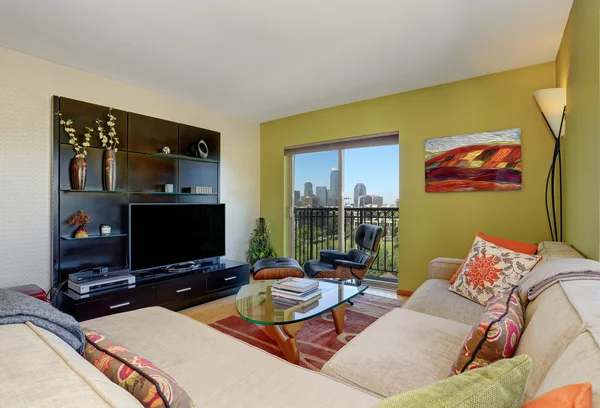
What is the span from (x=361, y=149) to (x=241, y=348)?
352cm

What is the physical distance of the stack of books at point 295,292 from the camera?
7.52 feet

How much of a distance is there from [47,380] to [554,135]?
11.7 ft

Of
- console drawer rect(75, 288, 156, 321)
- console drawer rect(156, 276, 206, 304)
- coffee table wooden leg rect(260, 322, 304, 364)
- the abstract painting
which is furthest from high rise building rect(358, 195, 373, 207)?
console drawer rect(75, 288, 156, 321)

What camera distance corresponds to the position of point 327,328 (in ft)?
8.96

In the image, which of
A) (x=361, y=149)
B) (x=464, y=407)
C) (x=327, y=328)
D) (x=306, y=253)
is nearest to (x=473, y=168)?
(x=361, y=149)

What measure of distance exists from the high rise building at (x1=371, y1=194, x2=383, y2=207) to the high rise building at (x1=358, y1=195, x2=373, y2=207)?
29 millimetres

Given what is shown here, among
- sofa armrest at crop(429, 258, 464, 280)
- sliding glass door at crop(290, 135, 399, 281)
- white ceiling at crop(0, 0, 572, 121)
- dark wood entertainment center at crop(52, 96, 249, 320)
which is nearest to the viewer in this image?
white ceiling at crop(0, 0, 572, 121)

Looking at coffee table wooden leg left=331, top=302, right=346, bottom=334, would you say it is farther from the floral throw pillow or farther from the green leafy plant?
the green leafy plant

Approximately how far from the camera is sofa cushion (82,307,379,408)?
99 centimetres

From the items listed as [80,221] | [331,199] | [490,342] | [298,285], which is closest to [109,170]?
[80,221]

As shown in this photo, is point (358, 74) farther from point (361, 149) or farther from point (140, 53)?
point (140, 53)

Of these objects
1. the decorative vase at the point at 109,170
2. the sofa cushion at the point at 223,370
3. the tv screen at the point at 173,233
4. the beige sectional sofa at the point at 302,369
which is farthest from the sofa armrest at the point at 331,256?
the decorative vase at the point at 109,170

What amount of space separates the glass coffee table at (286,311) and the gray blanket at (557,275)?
3.84 feet

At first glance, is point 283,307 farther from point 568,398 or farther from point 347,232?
point 347,232
